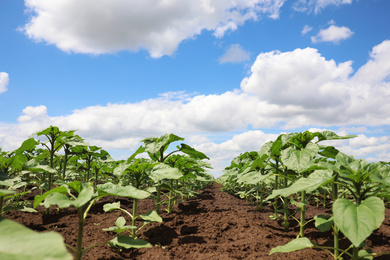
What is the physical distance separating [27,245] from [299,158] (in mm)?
2647

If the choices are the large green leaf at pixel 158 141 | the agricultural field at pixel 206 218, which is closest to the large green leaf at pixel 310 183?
the agricultural field at pixel 206 218

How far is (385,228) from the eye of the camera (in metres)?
3.97

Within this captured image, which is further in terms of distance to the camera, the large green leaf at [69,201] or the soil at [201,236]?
the soil at [201,236]

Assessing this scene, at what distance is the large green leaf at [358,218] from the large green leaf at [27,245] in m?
1.63

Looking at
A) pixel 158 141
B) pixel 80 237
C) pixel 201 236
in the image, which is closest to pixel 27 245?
pixel 80 237

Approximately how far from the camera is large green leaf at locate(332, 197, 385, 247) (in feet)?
5.34

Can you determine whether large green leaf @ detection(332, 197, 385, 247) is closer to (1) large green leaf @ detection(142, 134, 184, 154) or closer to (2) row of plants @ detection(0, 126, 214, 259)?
(2) row of plants @ detection(0, 126, 214, 259)

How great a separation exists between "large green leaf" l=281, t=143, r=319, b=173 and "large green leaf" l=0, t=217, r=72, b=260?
2428 mm

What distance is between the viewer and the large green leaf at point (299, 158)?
2.66 metres

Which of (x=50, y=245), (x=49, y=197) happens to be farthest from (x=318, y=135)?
(x=50, y=245)

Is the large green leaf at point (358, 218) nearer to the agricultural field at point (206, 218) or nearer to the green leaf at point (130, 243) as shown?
the agricultural field at point (206, 218)

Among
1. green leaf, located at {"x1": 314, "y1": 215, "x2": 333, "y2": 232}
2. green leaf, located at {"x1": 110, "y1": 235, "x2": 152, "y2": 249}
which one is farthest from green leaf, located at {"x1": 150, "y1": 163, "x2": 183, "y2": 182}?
green leaf, located at {"x1": 314, "y1": 215, "x2": 333, "y2": 232}

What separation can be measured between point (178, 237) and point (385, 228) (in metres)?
3.09

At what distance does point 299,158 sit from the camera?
2764 millimetres
